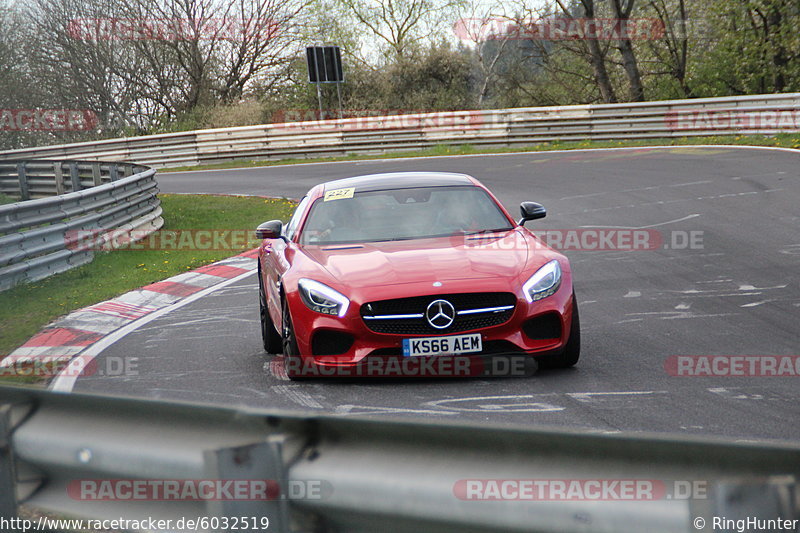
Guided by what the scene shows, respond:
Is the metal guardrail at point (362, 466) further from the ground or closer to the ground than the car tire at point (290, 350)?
further from the ground

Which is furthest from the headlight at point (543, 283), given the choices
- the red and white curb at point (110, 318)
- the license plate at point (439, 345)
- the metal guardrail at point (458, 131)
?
the metal guardrail at point (458, 131)

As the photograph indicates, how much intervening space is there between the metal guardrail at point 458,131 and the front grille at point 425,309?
763 inches

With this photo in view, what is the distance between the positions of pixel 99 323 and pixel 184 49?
34.0 m

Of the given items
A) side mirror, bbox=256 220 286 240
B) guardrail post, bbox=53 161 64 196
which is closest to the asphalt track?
side mirror, bbox=256 220 286 240

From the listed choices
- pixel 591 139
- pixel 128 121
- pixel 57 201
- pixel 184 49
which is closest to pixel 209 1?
pixel 184 49

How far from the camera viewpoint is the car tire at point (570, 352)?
6151 mm

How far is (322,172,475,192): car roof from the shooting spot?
24.9 feet

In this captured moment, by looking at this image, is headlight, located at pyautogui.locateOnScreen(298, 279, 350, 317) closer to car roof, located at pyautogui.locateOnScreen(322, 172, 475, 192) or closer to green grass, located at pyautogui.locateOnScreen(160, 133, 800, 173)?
car roof, located at pyautogui.locateOnScreen(322, 172, 475, 192)

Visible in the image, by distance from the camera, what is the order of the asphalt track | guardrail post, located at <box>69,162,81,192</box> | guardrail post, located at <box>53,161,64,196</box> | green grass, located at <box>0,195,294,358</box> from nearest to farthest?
the asphalt track
green grass, located at <box>0,195,294,358</box>
guardrail post, located at <box>69,162,81,192</box>
guardrail post, located at <box>53,161,64,196</box>

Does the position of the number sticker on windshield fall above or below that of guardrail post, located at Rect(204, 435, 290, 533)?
above

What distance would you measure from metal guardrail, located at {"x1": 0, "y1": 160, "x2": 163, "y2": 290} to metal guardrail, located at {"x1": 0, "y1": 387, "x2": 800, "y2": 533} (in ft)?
27.1

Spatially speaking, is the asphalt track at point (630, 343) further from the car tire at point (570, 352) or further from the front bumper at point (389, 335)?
the front bumper at point (389, 335)

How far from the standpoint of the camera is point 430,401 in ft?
18.5

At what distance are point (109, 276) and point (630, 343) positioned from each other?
7241mm
